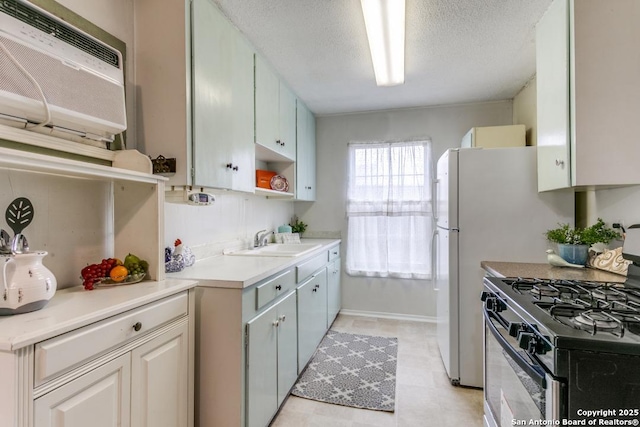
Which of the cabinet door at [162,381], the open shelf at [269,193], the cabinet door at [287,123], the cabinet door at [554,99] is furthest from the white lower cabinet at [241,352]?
the cabinet door at [554,99]

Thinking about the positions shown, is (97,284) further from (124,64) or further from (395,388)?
(395,388)

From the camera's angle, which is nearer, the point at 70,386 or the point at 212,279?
the point at 70,386

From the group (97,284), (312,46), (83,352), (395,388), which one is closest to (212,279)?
(97,284)

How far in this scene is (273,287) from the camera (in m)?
1.76

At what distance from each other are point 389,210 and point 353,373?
1801 mm

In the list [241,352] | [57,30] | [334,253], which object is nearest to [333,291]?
[334,253]

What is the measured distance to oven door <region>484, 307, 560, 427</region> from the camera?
87cm

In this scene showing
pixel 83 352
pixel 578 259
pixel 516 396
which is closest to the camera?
pixel 83 352

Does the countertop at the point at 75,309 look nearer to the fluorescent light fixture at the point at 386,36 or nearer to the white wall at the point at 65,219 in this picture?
the white wall at the point at 65,219

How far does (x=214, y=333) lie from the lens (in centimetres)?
148

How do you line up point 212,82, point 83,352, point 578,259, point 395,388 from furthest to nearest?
point 395,388 → point 578,259 → point 212,82 → point 83,352

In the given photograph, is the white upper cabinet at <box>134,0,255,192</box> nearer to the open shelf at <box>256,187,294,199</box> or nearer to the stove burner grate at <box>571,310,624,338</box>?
the open shelf at <box>256,187,294,199</box>

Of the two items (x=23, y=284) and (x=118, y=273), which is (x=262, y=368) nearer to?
(x=118, y=273)

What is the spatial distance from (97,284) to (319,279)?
1714mm
